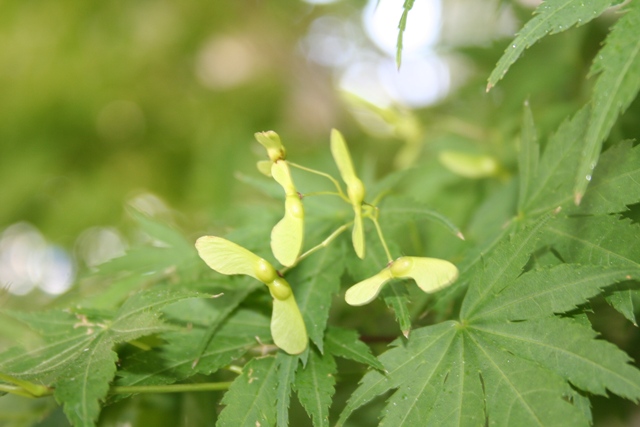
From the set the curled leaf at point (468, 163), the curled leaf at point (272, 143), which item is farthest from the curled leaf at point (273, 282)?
the curled leaf at point (468, 163)

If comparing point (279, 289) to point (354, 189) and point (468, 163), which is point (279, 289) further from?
point (468, 163)

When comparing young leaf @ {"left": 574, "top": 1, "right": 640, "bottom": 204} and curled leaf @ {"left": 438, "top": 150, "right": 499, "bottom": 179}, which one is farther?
curled leaf @ {"left": 438, "top": 150, "right": 499, "bottom": 179}

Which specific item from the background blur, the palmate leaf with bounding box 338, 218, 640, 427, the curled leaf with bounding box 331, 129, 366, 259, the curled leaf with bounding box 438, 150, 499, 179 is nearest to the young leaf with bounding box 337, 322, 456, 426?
the palmate leaf with bounding box 338, 218, 640, 427

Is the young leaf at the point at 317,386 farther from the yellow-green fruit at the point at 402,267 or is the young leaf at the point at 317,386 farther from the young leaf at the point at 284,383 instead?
the yellow-green fruit at the point at 402,267

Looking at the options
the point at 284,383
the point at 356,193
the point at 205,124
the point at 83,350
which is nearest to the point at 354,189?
the point at 356,193

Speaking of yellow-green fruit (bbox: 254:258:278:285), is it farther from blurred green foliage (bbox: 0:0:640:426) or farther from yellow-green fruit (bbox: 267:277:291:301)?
blurred green foliage (bbox: 0:0:640:426)

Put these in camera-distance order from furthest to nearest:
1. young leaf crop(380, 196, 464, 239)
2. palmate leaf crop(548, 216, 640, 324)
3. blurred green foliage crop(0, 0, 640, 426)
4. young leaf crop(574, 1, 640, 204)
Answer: blurred green foliage crop(0, 0, 640, 426), young leaf crop(380, 196, 464, 239), palmate leaf crop(548, 216, 640, 324), young leaf crop(574, 1, 640, 204)

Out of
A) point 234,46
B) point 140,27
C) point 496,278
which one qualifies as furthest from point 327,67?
point 496,278
